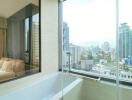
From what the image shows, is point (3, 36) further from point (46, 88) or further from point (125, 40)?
point (125, 40)

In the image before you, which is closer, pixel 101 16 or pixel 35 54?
pixel 101 16

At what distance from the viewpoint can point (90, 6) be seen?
8.84 ft

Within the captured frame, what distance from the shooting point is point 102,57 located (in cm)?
260

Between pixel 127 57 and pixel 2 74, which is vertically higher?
pixel 127 57

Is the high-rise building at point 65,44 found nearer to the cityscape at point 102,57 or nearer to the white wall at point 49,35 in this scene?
the cityscape at point 102,57

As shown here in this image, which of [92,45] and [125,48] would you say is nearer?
[125,48]

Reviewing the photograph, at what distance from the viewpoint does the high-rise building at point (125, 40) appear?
226 cm

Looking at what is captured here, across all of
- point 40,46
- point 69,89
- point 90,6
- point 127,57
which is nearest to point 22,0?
point 40,46

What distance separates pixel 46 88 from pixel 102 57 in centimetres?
119

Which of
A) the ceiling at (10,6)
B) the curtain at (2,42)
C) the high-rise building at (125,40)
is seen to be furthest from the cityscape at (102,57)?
the curtain at (2,42)

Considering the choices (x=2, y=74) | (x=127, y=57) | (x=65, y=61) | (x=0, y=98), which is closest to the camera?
(x=0, y=98)

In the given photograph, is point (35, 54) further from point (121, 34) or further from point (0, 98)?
point (121, 34)

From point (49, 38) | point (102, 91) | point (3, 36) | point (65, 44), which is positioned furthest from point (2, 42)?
point (102, 91)

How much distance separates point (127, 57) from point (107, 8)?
2.80ft
